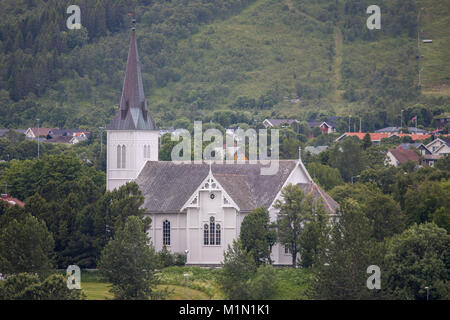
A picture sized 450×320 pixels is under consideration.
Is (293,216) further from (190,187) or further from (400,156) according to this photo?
(400,156)

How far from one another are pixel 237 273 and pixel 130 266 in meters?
7.65

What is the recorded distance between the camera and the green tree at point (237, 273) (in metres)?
64.6

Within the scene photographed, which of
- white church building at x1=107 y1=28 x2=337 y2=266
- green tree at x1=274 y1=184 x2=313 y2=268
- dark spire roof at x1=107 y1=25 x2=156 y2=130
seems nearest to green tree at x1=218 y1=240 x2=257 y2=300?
green tree at x1=274 y1=184 x2=313 y2=268

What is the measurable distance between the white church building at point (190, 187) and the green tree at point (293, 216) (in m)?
1.82

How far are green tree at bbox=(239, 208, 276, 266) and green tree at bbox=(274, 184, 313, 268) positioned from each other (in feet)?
4.04

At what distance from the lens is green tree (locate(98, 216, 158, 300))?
6381 cm

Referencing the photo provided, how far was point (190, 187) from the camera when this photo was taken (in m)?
83.4

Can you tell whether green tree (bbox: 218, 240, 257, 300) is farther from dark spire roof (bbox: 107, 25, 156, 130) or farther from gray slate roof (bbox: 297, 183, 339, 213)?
dark spire roof (bbox: 107, 25, 156, 130)

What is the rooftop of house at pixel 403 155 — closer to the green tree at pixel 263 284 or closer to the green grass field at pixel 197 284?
the green grass field at pixel 197 284

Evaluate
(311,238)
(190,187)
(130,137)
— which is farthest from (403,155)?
(311,238)

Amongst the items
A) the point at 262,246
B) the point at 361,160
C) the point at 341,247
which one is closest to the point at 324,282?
the point at 341,247

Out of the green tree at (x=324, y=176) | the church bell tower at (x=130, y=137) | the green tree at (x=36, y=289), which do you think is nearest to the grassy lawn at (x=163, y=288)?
the green tree at (x=36, y=289)
